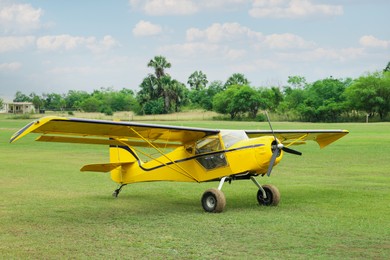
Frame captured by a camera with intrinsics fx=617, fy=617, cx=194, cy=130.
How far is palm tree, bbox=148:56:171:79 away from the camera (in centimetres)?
15162

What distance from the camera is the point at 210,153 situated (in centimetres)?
1381

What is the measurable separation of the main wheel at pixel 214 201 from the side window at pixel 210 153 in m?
0.69

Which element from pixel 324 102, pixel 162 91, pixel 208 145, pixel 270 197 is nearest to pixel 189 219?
pixel 208 145

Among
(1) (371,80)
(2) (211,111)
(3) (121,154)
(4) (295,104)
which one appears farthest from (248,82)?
(3) (121,154)

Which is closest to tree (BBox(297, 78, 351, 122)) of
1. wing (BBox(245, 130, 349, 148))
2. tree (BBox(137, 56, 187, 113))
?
tree (BBox(137, 56, 187, 113))

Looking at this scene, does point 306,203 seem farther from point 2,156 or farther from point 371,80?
point 371,80

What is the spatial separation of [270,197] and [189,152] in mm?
2141

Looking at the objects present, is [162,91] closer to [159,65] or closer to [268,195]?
[159,65]

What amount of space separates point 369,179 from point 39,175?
11.4m

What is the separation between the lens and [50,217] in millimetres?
13031

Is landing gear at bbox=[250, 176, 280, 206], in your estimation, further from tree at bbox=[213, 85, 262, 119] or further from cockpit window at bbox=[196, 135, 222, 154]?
tree at bbox=[213, 85, 262, 119]

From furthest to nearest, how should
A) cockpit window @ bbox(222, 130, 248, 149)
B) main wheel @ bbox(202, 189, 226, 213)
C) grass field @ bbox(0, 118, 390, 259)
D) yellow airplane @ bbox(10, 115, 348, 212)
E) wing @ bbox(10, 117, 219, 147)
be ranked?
cockpit window @ bbox(222, 130, 248, 149) < main wheel @ bbox(202, 189, 226, 213) < yellow airplane @ bbox(10, 115, 348, 212) < wing @ bbox(10, 117, 219, 147) < grass field @ bbox(0, 118, 390, 259)

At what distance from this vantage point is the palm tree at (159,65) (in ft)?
497

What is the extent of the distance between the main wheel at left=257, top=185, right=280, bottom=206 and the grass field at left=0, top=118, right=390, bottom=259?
0.33 metres
